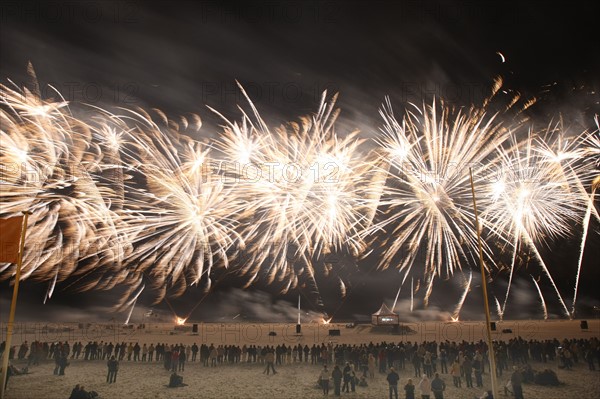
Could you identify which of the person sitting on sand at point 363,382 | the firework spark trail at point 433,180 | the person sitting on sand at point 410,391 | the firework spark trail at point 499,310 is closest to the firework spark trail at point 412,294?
the firework spark trail at point 433,180

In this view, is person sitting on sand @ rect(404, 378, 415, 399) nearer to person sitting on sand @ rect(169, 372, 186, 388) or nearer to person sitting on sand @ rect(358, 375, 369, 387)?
person sitting on sand @ rect(358, 375, 369, 387)

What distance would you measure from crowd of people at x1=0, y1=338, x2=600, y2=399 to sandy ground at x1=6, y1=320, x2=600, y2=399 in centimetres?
33

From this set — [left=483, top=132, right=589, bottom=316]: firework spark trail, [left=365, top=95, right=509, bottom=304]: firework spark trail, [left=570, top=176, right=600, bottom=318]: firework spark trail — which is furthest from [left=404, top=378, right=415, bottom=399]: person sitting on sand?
[left=570, top=176, right=600, bottom=318]: firework spark trail

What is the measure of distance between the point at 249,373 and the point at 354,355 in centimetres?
393

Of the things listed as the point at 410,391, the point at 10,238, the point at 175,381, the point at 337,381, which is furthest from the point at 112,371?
the point at 410,391

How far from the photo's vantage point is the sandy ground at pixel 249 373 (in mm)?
12000

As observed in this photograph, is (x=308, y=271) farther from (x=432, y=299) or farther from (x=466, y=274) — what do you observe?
(x=466, y=274)

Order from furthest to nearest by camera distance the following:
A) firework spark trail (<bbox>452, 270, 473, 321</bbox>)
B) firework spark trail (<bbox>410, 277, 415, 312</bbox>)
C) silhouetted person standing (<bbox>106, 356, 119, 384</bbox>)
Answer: firework spark trail (<bbox>410, 277, 415, 312</bbox>) → firework spark trail (<bbox>452, 270, 473, 321</bbox>) → silhouetted person standing (<bbox>106, 356, 119, 384</bbox>)

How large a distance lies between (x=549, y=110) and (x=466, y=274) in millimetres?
8084

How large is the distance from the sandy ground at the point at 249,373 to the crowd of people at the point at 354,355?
33 centimetres

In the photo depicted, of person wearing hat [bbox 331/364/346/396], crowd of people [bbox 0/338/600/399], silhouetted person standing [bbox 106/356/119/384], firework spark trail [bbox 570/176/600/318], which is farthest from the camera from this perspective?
firework spark trail [bbox 570/176/600/318]

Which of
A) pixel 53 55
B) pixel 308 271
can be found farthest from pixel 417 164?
pixel 53 55

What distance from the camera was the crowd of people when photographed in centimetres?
1329

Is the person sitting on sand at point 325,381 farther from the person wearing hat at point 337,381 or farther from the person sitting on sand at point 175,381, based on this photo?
the person sitting on sand at point 175,381
